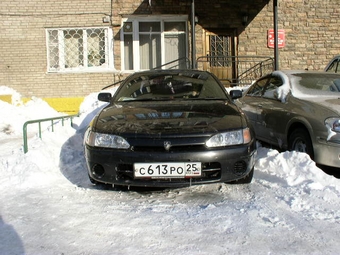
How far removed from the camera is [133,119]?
353 centimetres

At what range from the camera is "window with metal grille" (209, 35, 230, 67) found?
38.4 feet

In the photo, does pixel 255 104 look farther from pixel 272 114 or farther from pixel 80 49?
pixel 80 49

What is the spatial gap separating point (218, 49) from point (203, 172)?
29.9 feet

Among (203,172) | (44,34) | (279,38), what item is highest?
(44,34)

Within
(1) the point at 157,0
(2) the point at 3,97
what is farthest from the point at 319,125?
(2) the point at 3,97

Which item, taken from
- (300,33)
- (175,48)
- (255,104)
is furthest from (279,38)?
(255,104)

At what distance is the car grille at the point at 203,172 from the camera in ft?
10.7

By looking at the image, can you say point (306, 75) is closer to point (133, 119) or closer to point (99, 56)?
point (133, 119)

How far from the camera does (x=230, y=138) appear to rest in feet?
11.0

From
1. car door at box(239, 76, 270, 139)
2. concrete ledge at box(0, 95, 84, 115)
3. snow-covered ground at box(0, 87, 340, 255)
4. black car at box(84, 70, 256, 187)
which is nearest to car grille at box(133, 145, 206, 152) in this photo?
black car at box(84, 70, 256, 187)

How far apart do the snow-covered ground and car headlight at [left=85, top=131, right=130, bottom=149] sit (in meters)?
0.55

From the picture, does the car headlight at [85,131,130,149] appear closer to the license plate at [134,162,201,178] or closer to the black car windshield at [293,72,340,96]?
the license plate at [134,162,201,178]

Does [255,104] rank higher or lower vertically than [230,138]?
higher

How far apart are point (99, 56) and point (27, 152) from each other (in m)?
7.27
